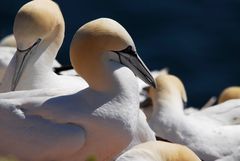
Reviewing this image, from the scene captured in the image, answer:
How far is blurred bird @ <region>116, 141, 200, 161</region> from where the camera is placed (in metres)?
6.99

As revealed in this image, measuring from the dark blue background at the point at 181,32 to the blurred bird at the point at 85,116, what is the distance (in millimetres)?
9469

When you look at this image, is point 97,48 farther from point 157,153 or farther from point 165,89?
point 165,89

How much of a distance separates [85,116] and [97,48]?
507 mm

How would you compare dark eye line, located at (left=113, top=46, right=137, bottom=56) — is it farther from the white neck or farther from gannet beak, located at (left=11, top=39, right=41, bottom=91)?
the white neck

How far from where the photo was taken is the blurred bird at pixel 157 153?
22.9 ft

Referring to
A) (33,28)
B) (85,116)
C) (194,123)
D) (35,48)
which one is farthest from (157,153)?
(194,123)

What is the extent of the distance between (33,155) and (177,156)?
1324 mm

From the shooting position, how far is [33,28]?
9.38 metres

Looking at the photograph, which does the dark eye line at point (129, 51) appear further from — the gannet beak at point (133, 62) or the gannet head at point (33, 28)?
the gannet head at point (33, 28)

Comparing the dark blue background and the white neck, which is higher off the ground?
the white neck

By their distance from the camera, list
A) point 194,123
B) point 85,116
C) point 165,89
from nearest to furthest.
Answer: point 85,116 → point 194,123 → point 165,89

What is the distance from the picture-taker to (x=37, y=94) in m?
8.45

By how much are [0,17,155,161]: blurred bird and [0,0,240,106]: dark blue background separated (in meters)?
9.47

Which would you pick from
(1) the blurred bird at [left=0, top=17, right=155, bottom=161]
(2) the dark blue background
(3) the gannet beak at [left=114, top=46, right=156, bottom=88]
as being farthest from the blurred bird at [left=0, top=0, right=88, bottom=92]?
(2) the dark blue background
